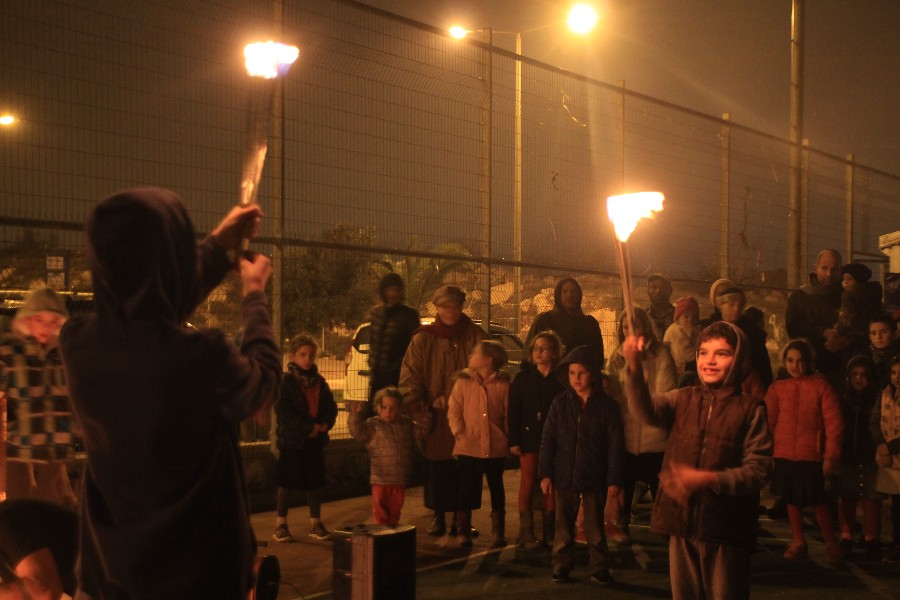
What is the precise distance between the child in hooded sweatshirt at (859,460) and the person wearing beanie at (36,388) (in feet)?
19.2

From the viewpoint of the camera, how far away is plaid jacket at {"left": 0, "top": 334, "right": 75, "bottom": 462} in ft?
18.6

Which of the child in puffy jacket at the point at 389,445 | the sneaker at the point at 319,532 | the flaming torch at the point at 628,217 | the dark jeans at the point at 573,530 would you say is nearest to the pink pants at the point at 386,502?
the child in puffy jacket at the point at 389,445

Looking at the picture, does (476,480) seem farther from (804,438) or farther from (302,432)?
(804,438)

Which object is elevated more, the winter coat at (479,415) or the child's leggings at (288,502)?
the winter coat at (479,415)

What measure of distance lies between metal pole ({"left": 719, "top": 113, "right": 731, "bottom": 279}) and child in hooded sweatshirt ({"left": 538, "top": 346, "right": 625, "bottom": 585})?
6.09 metres

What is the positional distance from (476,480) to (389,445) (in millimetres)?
762

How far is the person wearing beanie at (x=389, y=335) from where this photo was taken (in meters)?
8.87

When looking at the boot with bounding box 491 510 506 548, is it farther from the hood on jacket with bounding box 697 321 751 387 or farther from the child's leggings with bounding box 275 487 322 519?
the hood on jacket with bounding box 697 321 751 387

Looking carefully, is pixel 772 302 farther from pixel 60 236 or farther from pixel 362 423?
pixel 60 236

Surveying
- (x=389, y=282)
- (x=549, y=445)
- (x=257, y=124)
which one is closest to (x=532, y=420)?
(x=549, y=445)

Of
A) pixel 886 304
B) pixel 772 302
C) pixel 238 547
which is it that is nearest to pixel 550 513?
pixel 238 547

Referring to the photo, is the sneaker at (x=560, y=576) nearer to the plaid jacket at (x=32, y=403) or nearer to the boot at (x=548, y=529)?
the boot at (x=548, y=529)

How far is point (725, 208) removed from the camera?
1288 centimetres

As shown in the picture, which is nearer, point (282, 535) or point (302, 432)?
Answer: point (282, 535)
